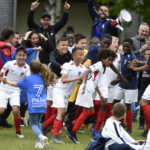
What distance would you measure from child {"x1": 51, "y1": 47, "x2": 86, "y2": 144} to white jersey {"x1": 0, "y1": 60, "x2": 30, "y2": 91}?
0.65 m

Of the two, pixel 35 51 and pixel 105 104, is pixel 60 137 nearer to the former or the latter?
pixel 105 104

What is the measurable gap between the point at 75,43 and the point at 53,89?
6.45 ft

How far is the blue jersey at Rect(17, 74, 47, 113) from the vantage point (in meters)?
9.02

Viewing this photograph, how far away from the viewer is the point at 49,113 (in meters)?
10.6

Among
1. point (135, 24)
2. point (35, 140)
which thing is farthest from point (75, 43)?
point (135, 24)

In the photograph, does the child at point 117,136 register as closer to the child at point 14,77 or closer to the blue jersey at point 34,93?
the blue jersey at point 34,93

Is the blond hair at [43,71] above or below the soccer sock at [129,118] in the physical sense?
above

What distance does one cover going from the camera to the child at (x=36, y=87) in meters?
9.03

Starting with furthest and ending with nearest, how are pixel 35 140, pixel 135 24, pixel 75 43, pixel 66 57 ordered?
pixel 135 24
pixel 75 43
pixel 66 57
pixel 35 140

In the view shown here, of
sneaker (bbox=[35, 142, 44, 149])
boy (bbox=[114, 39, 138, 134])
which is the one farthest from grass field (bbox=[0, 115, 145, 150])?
boy (bbox=[114, 39, 138, 134])

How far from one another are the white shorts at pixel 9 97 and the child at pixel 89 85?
42.6 inches

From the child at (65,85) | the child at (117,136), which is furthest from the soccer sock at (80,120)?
the child at (117,136)

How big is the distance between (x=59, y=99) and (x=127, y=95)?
1.70 metres

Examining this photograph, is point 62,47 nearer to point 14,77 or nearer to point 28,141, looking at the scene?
point 14,77
